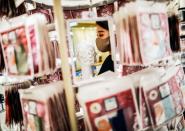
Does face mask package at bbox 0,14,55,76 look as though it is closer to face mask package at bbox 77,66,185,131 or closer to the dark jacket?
face mask package at bbox 77,66,185,131

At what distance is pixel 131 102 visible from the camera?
3.33ft

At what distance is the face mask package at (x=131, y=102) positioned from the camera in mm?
967

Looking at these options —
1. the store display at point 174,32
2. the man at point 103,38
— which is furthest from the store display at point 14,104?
the store display at point 174,32

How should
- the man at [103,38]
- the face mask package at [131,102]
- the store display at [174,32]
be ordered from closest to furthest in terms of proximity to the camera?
the face mask package at [131,102] < the store display at [174,32] < the man at [103,38]

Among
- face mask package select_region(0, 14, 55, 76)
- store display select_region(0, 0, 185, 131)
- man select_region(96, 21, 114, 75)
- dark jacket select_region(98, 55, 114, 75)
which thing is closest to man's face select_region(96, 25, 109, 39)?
man select_region(96, 21, 114, 75)

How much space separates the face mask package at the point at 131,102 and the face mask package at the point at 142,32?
0.08 meters

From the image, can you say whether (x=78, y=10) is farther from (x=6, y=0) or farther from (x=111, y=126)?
(x=111, y=126)

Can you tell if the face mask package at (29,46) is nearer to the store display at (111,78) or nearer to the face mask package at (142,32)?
the store display at (111,78)

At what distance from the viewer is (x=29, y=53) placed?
3.48 feet

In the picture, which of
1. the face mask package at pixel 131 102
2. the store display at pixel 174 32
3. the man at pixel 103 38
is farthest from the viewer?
the man at pixel 103 38

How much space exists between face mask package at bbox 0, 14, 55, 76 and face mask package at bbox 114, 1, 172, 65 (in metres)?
0.30

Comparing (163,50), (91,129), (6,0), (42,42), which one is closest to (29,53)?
(42,42)

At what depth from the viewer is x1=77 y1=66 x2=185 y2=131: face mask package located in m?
0.97

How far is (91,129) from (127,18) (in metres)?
0.44
